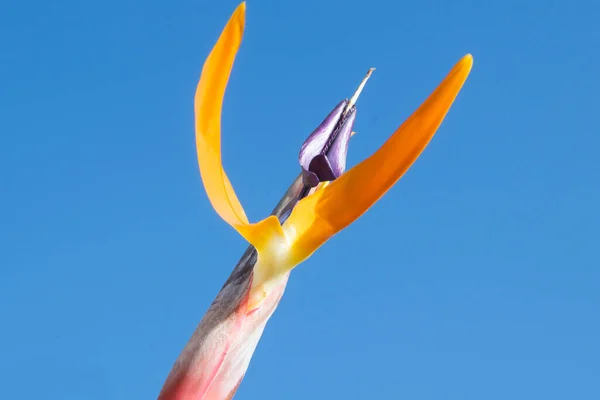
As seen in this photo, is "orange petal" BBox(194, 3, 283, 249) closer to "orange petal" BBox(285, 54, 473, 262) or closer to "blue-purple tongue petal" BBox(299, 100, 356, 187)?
"orange petal" BBox(285, 54, 473, 262)

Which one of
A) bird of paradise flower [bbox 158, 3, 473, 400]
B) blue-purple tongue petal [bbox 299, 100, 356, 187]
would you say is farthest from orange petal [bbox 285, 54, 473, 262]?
blue-purple tongue petal [bbox 299, 100, 356, 187]

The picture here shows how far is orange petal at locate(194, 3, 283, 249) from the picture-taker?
0.68 meters

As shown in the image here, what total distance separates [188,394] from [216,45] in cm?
32

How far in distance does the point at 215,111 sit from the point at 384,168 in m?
0.15

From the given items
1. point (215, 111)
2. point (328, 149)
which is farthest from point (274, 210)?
point (215, 111)

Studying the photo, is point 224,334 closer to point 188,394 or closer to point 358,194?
point 188,394

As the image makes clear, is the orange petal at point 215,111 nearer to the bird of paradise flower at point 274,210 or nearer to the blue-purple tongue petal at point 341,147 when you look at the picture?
the bird of paradise flower at point 274,210

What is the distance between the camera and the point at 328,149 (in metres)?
0.92

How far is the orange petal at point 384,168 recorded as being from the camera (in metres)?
0.68

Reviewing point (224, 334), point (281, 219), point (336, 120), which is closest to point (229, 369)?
point (224, 334)

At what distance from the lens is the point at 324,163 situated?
887mm

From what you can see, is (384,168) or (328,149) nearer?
(384,168)

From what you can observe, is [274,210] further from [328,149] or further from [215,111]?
[215,111]

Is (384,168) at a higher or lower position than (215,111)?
lower
